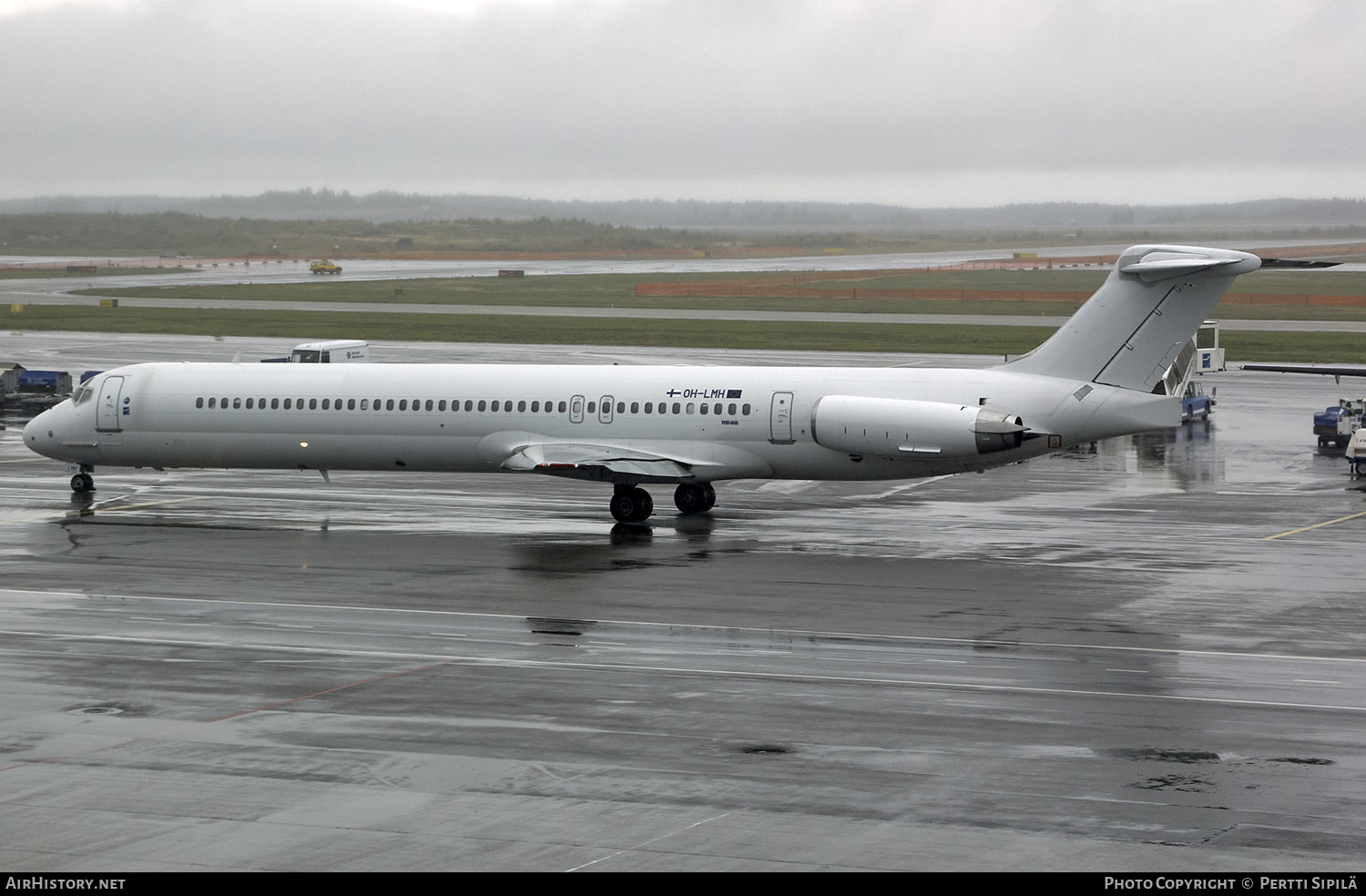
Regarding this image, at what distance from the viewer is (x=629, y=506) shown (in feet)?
115

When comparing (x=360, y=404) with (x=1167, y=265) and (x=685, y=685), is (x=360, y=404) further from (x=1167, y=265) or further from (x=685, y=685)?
(x=685, y=685)

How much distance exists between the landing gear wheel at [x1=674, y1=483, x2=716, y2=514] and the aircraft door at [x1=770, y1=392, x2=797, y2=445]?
2.74 m

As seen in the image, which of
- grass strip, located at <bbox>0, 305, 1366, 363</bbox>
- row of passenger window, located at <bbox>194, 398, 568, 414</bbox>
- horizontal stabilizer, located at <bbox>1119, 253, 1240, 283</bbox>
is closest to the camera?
horizontal stabilizer, located at <bbox>1119, 253, 1240, 283</bbox>

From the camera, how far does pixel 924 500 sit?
4003cm

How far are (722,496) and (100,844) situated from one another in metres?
26.9

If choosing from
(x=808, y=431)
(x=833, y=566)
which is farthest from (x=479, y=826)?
(x=808, y=431)

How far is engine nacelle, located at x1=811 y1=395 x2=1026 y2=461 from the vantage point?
3253 cm

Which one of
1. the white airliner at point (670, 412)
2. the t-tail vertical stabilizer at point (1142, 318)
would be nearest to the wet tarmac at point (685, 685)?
the white airliner at point (670, 412)

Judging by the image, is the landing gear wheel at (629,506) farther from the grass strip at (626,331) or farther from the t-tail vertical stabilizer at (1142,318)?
the grass strip at (626,331)

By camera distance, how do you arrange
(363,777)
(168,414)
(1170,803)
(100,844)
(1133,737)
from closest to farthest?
(100,844) < (1170,803) < (363,777) < (1133,737) < (168,414)

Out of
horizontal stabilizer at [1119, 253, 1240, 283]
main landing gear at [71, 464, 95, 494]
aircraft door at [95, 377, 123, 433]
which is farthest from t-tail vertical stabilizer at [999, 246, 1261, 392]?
main landing gear at [71, 464, 95, 494]

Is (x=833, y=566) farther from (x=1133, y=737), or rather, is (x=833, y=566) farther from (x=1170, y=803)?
(x=1170, y=803)

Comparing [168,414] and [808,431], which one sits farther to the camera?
[168,414]

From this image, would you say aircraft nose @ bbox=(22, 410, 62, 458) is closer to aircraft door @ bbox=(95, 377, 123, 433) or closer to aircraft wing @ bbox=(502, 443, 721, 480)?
aircraft door @ bbox=(95, 377, 123, 433)
